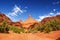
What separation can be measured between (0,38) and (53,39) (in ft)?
22.2

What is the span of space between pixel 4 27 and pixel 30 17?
117275 millimetres

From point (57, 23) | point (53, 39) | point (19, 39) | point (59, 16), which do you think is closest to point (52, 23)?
point (57, 23)

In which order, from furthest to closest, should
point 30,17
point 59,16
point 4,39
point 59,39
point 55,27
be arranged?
1. point 30,17
2. point 59,16
3. point 55,27
4. point 59,39
5. point 4,39

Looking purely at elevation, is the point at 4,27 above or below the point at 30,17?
below

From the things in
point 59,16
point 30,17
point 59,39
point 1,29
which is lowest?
point 59,39

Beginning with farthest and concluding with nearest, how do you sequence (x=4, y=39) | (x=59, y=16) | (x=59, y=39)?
(x=59, y=16)
(x=59, y=39)
(x=4, y=39)

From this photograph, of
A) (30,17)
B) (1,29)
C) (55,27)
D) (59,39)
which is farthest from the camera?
(30,17)

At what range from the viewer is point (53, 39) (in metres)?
18.8

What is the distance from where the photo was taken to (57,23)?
33.6 metres

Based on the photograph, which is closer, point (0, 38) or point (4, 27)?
point (0, 38)

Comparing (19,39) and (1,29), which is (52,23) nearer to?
(1,29)

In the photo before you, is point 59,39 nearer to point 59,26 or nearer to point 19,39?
point 19,39

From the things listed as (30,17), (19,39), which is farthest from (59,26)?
(30,17)

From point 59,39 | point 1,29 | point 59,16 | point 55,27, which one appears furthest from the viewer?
point 59,16
